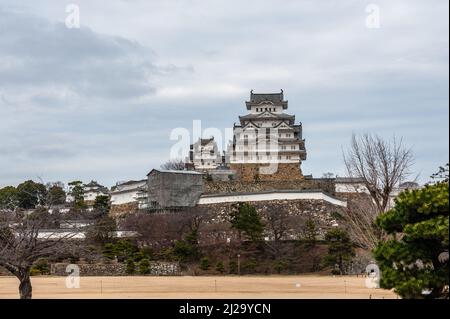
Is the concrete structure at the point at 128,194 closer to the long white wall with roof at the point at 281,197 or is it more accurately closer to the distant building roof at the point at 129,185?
the distant building roof at the point at 129,185

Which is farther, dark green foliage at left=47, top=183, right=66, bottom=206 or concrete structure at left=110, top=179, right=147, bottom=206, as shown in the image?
concrete structure at left=110, top=179, right=147, bottom=206

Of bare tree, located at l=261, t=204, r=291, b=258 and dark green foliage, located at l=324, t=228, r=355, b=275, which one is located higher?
A: bare tree, located at l=261, t=204, r=291, b=258

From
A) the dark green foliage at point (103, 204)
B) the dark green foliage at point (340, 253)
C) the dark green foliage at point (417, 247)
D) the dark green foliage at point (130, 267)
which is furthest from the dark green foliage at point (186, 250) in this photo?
the dark green foliage at point (417, 247)

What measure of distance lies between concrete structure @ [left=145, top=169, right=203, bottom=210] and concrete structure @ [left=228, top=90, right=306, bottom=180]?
747cm

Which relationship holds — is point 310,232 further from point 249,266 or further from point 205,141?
point 205,141

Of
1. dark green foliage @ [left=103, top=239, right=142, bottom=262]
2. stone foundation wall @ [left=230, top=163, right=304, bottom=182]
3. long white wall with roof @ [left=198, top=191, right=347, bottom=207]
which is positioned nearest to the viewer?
dark green foliage @ [left=103, top=239, right=142, bottom=262]

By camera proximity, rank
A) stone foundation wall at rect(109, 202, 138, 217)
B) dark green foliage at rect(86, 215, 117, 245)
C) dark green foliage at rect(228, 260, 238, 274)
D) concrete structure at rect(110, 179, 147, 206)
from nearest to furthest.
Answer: dark green foliage at rect(228, 260, 238, 274), dark green foliage at rect(86, 215, 117, 245), stone foundation wall at rect(109, 202, 138, 217), concrete structure at rect(110, 179, 147, 206)

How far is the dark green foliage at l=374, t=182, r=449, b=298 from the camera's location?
39.3ft

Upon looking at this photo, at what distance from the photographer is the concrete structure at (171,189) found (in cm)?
5019

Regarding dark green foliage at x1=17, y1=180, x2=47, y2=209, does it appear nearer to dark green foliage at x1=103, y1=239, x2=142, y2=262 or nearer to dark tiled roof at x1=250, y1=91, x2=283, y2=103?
dark green foliage at x1=103, y1=239, x2=142, y2=262

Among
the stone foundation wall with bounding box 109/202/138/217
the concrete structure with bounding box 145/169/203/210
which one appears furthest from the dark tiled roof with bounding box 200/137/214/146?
the concrete structure with bounding box 145/169/203/210

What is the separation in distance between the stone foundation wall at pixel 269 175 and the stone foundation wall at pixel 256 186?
2.12m

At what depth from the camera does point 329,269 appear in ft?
129

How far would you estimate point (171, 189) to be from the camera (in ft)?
165
